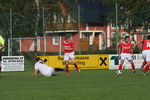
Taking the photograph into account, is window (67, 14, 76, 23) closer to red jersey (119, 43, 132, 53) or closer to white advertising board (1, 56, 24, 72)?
white advertising board (1, 56, 24, 72)

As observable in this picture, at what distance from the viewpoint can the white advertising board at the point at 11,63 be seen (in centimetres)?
3581

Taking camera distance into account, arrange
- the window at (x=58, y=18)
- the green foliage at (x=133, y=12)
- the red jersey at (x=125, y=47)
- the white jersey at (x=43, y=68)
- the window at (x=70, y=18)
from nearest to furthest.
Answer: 1. the white jersey at (x=43, y=68)
2. the red jersey at (x=125, y=47)
3. the window at (x=70, y=18)
4. the window at (x=58, y=18)
5. the green foliage at (x=133, y=12)

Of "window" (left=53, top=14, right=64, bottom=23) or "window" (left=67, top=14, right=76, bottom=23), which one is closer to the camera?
"window" (left=67, top=14, right=76, bottom=23)

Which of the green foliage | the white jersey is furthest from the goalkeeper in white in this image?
the green foliage

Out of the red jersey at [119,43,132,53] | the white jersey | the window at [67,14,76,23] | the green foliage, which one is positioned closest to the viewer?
the white jersey

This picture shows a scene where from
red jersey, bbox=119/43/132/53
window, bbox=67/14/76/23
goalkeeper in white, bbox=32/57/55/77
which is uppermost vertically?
window, bbox=67/14/76/23

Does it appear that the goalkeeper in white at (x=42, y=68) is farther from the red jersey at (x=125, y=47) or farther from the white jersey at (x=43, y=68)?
the red jersey at (x=125, y=47)

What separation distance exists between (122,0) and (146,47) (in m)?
26.5

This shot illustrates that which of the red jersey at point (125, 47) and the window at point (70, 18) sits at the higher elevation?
the window at point (70, 18)

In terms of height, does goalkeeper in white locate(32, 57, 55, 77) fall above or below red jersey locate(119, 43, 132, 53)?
below

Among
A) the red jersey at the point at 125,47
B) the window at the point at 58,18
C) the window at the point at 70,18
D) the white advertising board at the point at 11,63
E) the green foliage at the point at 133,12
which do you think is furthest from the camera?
the green foliage at the point at 133,12

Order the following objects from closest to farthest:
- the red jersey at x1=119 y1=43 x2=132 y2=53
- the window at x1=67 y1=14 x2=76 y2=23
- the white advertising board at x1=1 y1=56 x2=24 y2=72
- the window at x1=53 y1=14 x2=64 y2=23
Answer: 1. the red jersey at x1=119 y1=43 x2=132 y2=53
2. the white advertising board at x1=1 y1=56 x2=24 y2=72
3. the window at x1=67 y1=14 x2=76 y2=23
4. the window at x1=53 y1=14 x2=64 y2=23

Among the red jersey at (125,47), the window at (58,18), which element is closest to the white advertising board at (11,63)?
the red jersey at (125,47)

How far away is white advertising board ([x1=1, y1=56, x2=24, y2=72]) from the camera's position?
3581 centimetres
